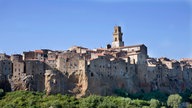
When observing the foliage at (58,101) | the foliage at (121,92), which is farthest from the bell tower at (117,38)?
the foliage at (58,101)

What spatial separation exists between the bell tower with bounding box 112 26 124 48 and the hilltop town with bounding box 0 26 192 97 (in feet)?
17.3

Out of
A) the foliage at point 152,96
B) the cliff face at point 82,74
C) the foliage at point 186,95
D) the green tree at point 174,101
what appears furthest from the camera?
the foliage at point 186,95

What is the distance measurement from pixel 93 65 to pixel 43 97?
21.5 ft

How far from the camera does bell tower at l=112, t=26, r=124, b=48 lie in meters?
72.4

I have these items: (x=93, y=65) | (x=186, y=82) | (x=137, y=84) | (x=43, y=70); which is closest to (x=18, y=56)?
(x=43, y=70)

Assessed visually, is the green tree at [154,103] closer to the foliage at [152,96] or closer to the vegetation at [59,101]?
the vegetation at [59,101]

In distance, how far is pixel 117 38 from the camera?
72688mm

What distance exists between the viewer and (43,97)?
180 feet

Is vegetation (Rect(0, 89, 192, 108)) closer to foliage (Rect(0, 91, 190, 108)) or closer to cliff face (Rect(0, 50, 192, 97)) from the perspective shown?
foliage (Rect(0, 91, 190, 108))

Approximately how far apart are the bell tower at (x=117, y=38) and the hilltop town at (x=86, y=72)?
17.3 ft

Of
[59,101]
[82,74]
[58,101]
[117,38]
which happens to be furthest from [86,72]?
[117,38]

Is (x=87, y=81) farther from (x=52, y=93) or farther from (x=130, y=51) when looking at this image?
(x=130, y=51)

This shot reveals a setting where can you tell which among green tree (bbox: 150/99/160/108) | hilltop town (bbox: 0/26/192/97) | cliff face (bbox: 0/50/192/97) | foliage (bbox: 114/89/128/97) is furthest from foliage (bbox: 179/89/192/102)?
foliage (bbox: 114/89/128/97)

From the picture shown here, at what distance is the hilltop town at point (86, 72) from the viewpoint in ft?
185
